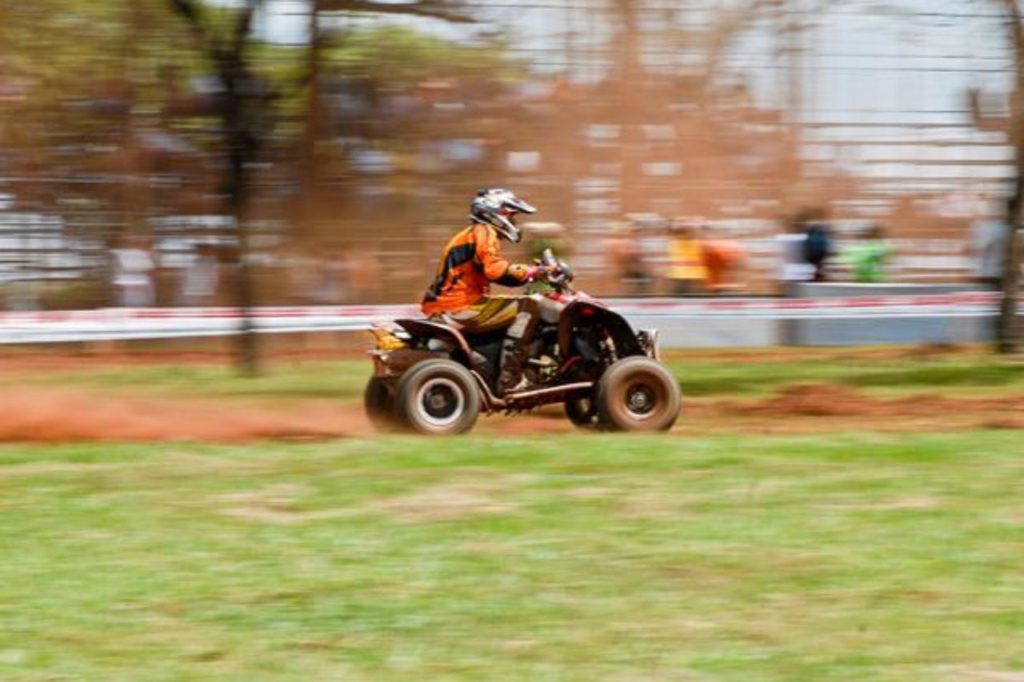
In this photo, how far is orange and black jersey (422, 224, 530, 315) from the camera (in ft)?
40.7

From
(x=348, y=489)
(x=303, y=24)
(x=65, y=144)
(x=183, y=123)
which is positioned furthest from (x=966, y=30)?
(x=348, y=489)

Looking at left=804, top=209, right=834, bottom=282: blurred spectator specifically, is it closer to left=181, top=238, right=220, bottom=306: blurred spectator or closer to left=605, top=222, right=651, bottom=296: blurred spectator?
left=605, top=222, right=651, bottom=296: blurred spectator

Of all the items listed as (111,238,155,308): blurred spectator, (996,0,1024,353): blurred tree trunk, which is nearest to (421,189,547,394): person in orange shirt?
(996,0,1024,353): blurred tree trunk

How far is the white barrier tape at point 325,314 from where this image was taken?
70.9 ft

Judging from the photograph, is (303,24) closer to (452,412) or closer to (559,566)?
(452,412)

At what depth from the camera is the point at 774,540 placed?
300 inches

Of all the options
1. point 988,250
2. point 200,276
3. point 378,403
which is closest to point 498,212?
point 378,403

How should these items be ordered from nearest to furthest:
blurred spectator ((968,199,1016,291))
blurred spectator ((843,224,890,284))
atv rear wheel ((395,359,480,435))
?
atv rear wheel ((395,359,480,435))
blurred spectator ((968,199,1016,291))
blurred spectator ((843,224,890,284))

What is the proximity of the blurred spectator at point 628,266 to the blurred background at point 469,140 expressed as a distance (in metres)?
0.03

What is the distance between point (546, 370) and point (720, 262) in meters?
10.1

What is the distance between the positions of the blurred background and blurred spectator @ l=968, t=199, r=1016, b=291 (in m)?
0.13

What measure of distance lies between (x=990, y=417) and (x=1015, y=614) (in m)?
7.89

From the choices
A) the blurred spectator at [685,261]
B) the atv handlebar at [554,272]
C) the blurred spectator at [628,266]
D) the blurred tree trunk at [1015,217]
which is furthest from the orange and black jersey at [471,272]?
the blurred spectator at [685,261]

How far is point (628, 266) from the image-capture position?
72.9ft
